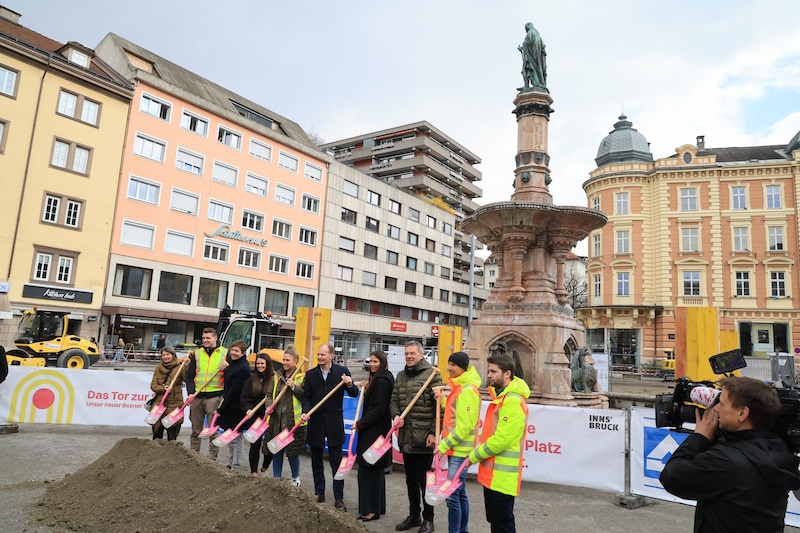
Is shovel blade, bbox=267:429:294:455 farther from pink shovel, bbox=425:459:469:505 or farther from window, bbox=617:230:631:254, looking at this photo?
window, bbox=617:230:631:254

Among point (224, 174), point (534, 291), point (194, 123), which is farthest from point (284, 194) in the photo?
point (534, 291)

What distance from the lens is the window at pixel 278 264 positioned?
120ft

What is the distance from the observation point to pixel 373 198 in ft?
150

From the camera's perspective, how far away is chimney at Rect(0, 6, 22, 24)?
2975cm

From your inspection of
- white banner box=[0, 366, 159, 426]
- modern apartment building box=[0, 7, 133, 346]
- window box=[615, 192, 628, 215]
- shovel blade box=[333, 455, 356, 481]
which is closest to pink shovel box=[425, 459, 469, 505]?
shovel blade box=[333, 455, 356, 481]

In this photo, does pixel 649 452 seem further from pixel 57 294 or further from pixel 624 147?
pixel 624 147

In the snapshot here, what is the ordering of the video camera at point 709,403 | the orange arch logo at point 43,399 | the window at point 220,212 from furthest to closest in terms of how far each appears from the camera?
the window at point 220,212, the orange arch logo at point 43,399, the video camera at point 709,403

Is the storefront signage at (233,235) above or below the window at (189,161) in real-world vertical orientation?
below

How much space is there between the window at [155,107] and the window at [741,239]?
40.4 meters

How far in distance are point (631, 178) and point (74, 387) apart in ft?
132

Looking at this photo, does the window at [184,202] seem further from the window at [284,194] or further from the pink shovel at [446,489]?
the pink shovel at [446,489]

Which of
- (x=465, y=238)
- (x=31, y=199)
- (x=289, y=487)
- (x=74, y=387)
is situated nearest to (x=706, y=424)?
(x=289, y=487)

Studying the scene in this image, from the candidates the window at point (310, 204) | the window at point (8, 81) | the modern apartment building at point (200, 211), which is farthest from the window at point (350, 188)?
the window at point (8, 81)

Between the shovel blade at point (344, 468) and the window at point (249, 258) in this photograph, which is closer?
the shovel blade at point (344, 468)
